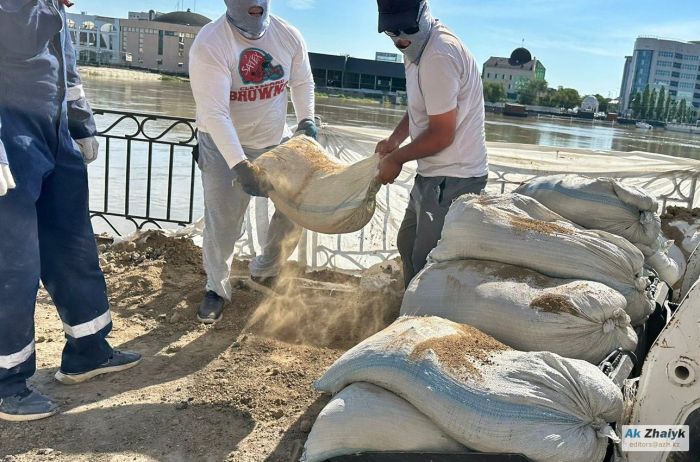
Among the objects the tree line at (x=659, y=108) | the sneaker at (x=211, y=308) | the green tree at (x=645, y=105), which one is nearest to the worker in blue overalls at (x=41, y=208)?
the sneaker at (x=211, y=308)

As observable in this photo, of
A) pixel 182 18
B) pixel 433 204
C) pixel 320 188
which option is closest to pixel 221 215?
pixel 320 188

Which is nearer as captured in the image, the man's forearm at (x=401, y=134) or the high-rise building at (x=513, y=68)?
the man's forearm at (x=401, y=134)

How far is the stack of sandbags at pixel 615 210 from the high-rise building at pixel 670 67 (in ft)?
407

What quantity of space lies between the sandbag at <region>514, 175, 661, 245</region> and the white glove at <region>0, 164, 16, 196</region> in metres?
2.21

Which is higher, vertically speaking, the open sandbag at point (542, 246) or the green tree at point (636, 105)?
the green tree at point (636, 105)

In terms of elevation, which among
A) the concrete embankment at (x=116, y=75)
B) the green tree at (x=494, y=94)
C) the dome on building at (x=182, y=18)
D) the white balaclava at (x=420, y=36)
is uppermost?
the dome on building at (x=182, y=18)

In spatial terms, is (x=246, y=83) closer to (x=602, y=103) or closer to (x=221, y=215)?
(x=221, y=215)

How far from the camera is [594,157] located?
4766 millimetres

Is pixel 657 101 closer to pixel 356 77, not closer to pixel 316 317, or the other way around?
pixel 356 77

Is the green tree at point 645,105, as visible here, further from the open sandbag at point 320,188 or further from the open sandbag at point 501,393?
the open sandbag at point 501,393

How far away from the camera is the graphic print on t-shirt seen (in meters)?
3.38

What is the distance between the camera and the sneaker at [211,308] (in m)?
3.63

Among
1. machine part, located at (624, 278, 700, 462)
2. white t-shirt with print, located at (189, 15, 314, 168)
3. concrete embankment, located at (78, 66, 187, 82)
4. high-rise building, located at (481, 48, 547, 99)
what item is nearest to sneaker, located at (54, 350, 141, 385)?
white t-shirt with print, located at (189, 15, 314, 168)

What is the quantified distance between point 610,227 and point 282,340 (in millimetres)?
1857
